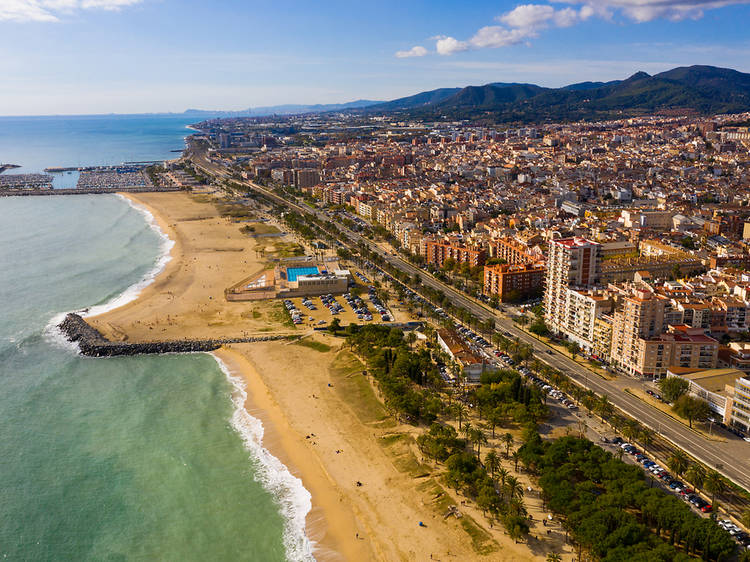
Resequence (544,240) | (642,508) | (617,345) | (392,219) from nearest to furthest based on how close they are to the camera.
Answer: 1. (642,508)
2. (617,345)
3. (544,240)
4. (392,219)

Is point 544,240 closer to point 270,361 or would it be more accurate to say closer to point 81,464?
point 270,361

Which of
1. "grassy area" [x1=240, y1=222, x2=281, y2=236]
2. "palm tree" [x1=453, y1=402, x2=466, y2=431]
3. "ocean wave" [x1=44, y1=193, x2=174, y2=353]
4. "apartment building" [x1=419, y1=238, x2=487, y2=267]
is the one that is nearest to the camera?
"palm tree" [x1=453, y1=402, x2=466, y2=431]

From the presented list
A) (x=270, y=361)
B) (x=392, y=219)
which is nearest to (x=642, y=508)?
(x=270, y=361)

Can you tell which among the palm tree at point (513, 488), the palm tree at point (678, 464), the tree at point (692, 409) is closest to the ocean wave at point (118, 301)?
the palm tree at point (513, 488)

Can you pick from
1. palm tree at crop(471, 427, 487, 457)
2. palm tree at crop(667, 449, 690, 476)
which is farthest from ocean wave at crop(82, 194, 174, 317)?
palm tree at crop(667, 449, 690, 476)

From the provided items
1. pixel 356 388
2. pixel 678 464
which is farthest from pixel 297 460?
pixel 678 464

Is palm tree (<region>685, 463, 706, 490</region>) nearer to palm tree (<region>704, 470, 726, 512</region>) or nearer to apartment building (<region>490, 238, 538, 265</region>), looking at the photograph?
palm tree (<region>704, 470, 726, 512</region>)
